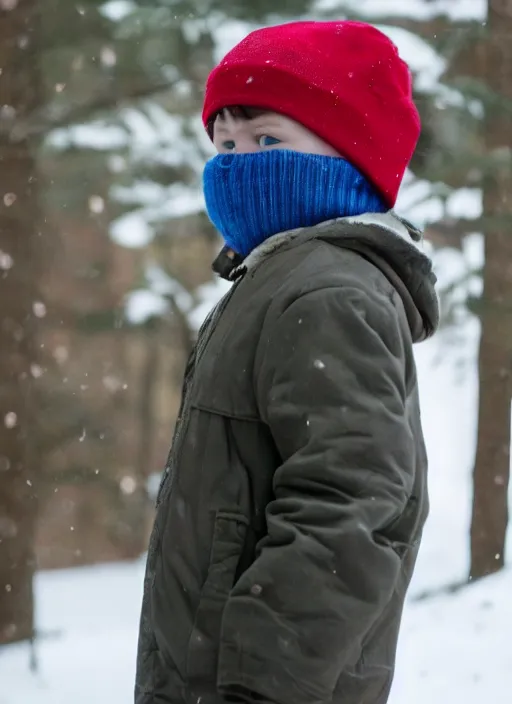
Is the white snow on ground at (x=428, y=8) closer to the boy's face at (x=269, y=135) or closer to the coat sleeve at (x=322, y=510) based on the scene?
the boy's face at (x=269, y=135)

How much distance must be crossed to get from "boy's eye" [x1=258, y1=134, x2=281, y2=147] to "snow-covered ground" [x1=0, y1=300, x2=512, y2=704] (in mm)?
3481

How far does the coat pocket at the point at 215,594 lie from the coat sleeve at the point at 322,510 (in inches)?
2.5

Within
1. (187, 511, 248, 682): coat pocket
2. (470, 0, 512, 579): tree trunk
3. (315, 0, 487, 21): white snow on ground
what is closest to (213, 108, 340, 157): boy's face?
(187, 511, 248, 682): coat pocket

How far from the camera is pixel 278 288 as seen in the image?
142 centimetres

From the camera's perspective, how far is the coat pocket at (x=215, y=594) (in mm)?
1348

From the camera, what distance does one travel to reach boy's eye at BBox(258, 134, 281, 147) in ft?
5.24

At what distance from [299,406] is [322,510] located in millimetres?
171

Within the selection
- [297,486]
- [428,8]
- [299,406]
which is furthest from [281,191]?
[428,8]

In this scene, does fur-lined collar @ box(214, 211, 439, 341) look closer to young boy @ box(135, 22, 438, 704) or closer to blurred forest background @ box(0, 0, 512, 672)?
young boy @ box(135, 22, 438, 704)

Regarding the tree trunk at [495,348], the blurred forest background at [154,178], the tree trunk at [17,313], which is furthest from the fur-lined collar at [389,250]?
the tree trunk at [495,348]

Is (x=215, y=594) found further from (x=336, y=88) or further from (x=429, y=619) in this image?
(x=429, y=619)

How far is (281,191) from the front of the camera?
1.54 metres

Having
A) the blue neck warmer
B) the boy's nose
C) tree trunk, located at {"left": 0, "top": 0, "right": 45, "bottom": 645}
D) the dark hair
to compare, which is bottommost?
tree trunk, located at {"left": 0, "top": 0, "right": 45, "bottom": 645}

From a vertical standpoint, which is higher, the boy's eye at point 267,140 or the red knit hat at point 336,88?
the red knit hat at point 336,88
